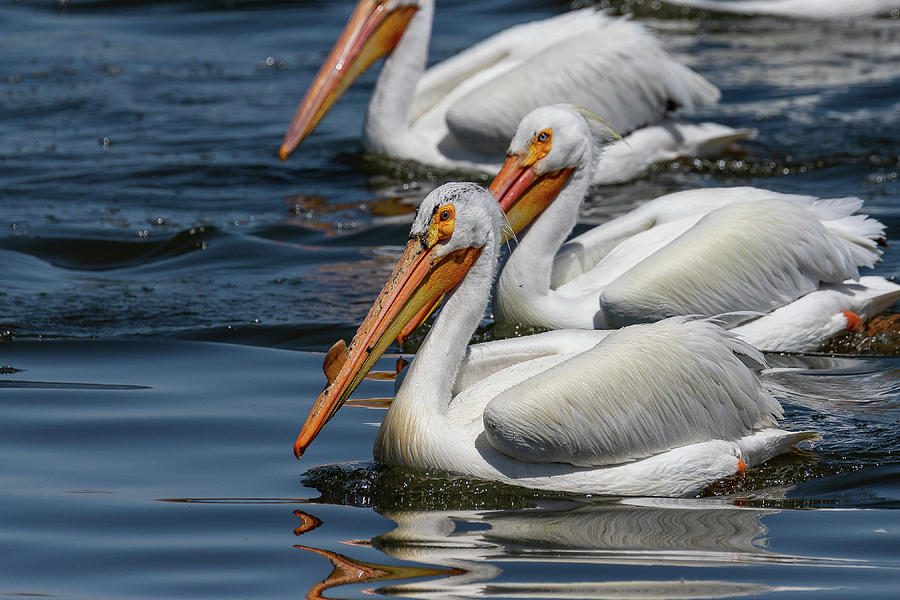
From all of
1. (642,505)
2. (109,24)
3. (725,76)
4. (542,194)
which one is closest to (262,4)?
(109,24)

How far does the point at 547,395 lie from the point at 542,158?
5.95 ft

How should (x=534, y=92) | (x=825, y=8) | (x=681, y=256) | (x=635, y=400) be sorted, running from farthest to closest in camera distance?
(x=825, y=8) → (x=534, y=92) → (x=681, y=256) → (x=635, y=400)

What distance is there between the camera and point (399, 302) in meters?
4.17

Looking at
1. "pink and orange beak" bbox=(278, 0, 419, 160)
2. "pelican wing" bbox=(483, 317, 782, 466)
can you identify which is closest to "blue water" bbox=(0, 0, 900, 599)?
"pelican wing" bbox=(483, 317, 782, 466)

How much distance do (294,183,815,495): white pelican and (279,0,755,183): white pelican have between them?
354 centimetres

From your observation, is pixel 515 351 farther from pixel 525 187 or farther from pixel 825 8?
pixel 825 8

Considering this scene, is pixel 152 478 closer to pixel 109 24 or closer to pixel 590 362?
pixel 590 362

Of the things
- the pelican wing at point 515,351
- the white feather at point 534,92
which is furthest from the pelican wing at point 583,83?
the pelican wing at point 515,351

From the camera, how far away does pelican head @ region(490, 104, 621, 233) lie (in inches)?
218

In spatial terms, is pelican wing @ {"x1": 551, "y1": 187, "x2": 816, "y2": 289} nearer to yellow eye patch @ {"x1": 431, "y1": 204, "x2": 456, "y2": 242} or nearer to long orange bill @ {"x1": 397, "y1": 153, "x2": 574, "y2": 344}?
long orange bill @ {"x1": 397, "y1": 153, "x2": 574, "y2": 344}

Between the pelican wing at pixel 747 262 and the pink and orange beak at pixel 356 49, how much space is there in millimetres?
3224

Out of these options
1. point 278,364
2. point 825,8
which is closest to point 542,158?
point 278,364

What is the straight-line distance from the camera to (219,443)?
4617mm

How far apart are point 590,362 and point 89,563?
4.73ft
